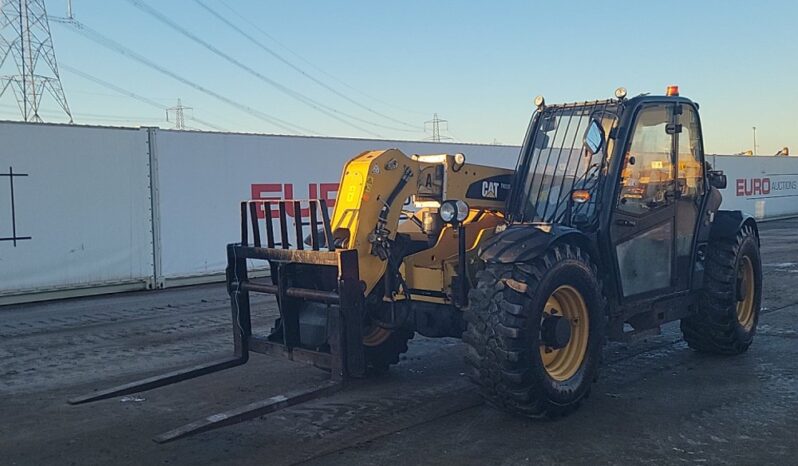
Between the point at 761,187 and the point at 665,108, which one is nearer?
the point at 665,108

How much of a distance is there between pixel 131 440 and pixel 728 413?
4049 millimetres

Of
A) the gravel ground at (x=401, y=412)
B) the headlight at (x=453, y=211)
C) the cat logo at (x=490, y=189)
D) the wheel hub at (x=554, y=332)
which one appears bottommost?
the gravel ground at (x=401, y=412)

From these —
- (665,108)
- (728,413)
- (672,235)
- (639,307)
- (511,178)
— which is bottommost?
(728,413)

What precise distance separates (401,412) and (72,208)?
8256 millimetres

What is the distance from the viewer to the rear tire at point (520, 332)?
4992mm

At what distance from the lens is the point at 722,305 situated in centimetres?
691

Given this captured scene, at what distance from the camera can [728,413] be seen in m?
5.41

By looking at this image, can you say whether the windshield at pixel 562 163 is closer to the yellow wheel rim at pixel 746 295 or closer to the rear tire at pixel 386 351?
the rear tire at pixel 386 351

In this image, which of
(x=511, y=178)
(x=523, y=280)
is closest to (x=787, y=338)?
(x=511, y=178)

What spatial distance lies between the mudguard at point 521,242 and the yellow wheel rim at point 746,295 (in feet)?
9.15

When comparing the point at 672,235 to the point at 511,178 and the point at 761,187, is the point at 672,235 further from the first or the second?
the point at 761,187

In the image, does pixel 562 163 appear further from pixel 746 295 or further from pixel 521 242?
pixel 746 295

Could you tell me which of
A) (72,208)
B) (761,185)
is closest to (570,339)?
(72,208)

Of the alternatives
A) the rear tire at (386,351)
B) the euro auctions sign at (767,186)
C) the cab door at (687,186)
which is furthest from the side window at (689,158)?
the euro auctions sign at (767,186)
